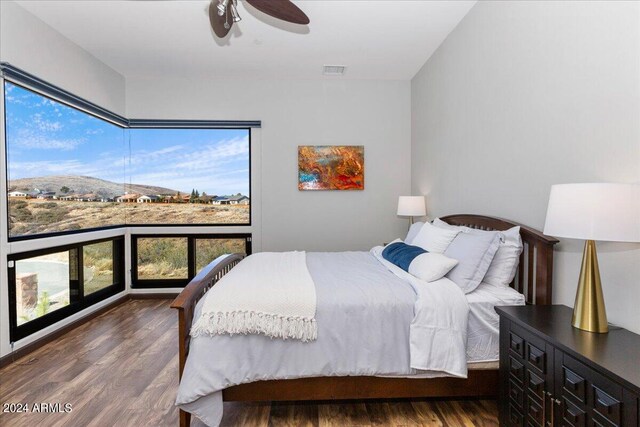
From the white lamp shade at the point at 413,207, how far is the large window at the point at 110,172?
2.05m

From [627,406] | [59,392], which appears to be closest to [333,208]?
[59,392]

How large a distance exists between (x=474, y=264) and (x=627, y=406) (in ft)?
3.65

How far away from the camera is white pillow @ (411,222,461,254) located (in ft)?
8.55

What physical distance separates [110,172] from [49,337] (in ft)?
6.54

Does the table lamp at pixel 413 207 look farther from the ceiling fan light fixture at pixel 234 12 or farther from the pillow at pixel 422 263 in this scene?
the ceiling fan light fixture at pixel 234 12

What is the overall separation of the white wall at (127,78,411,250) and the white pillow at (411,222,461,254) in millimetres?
1697

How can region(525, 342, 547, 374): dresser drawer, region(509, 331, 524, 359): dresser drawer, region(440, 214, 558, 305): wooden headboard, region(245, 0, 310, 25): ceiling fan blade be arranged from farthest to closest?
region(245, 0, 310, 25): ceiling fan blade < region(440, 214, 558, 305): wooden headboard < region(509, 331, 524, 359): dresser drawer < region(525, 342, 547, 374): dresser drawer

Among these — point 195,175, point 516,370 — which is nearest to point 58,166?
point 195,175

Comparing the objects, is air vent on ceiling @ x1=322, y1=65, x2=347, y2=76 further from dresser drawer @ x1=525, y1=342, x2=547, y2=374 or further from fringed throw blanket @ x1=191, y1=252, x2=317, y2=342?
dresser drawer @ x1=525, y1=342, x2=547, y2=374

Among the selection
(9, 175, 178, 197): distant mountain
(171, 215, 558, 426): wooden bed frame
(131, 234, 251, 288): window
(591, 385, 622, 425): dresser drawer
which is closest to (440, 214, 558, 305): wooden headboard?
(171, 215, 558, 426): wooden bed frame

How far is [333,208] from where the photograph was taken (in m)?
4.66

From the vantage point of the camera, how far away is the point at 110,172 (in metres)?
4.31

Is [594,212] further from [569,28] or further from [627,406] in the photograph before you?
[569,28]

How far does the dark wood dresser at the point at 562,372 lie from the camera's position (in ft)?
3.72
